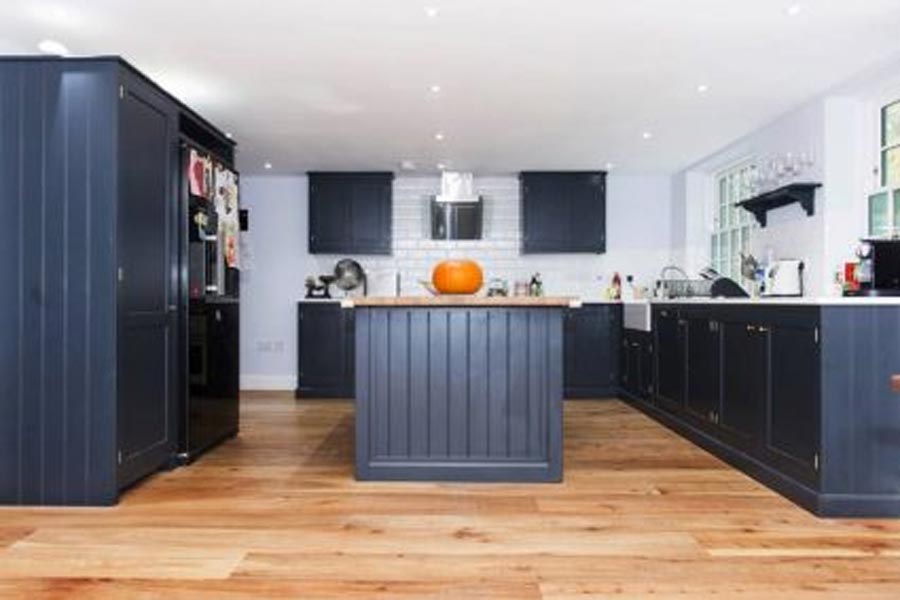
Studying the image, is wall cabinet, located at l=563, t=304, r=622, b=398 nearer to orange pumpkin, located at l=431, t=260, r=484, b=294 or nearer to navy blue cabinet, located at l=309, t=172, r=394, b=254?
navy blue cabinet, located at l=309, t=172, r=394, b=254

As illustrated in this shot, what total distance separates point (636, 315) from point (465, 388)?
3.09m

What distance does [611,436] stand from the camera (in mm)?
4883

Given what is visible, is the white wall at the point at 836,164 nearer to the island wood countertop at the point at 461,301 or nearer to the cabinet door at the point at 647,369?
the cabinet door at the point at 647,369

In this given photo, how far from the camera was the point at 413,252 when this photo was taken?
7406mm

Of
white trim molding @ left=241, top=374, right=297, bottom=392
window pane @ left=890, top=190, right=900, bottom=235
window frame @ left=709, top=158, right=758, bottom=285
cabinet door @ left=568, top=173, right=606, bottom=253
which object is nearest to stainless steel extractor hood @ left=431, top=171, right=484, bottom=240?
cabinet door @ left=568, top=173, right=606, bottom=253

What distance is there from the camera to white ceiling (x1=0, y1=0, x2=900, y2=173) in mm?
3299

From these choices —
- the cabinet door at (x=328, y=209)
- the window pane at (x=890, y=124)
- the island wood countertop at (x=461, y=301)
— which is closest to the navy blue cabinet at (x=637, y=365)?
the window pane at (x=890, y=124)

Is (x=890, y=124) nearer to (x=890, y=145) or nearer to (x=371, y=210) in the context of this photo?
(x=890, y=145)

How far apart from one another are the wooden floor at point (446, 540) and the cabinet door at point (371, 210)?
3.52 m

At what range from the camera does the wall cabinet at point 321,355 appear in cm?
687

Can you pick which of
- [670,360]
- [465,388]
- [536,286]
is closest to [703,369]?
[670,360]

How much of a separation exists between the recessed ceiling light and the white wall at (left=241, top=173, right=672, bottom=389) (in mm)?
3577

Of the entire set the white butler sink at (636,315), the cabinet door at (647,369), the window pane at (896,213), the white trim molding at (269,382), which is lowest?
the white trim molding at (269,382)

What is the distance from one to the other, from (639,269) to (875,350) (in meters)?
4.41
